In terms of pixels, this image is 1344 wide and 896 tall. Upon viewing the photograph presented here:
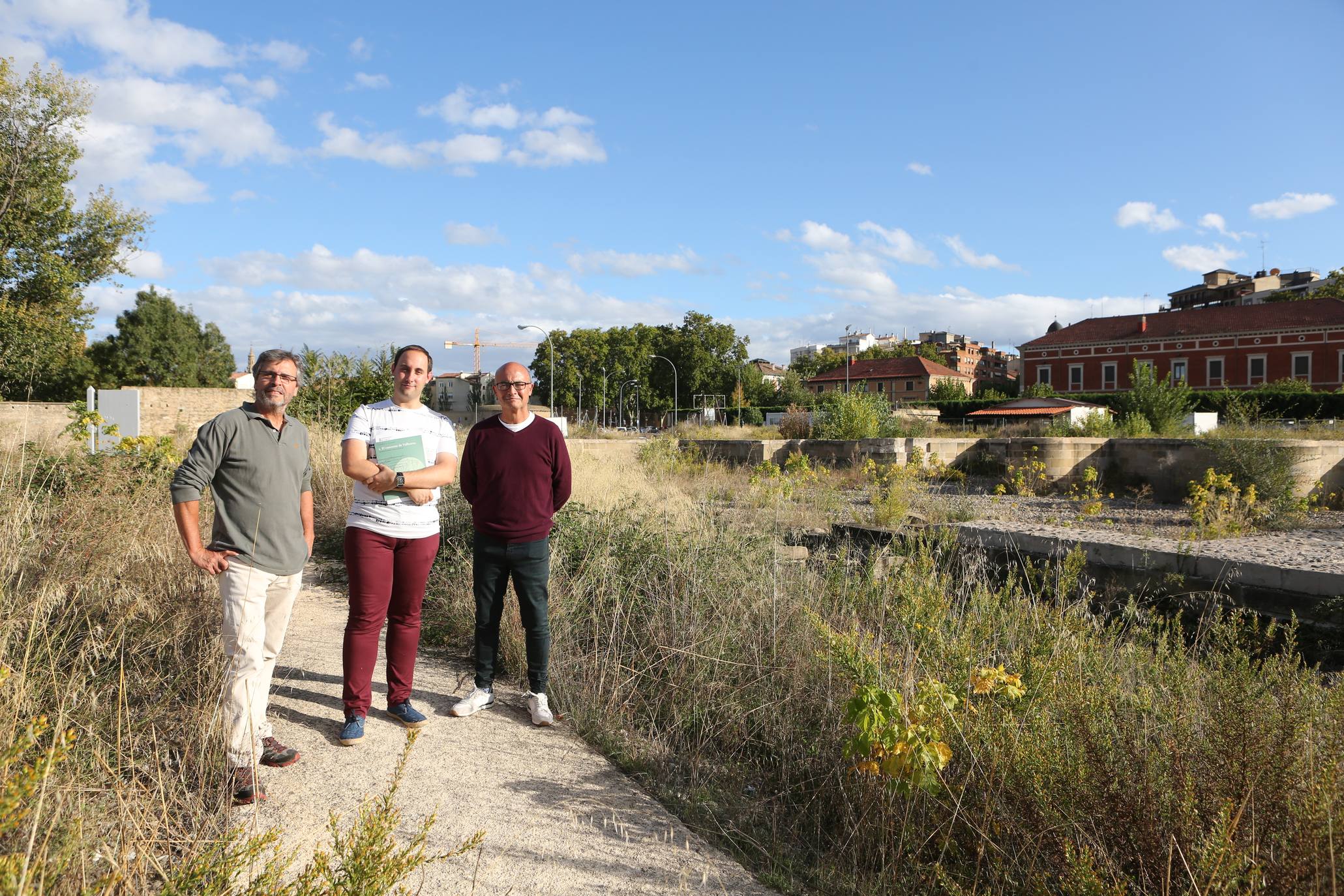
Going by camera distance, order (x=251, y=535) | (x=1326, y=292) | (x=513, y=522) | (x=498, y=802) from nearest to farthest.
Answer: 1. (x=498, y=802)
2. (x=251, y=535)
3. (x=513, y=522)
4. (x=1326, y=292)

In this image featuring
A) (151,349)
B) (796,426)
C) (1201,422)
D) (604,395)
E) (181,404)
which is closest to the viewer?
(1201,422)

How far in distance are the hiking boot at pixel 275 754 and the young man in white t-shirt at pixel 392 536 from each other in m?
0.24

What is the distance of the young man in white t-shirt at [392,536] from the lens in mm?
3431

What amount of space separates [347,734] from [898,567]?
3763 millimetres

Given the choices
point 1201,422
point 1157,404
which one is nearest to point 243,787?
point 1157,404

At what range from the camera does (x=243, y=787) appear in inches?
105

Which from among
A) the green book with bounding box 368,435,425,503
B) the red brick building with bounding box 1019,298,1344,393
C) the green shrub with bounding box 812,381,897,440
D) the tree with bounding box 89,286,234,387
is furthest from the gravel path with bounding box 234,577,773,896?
the tree with bounding box 89,286,234,387

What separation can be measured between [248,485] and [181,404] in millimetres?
25117

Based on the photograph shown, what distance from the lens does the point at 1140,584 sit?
732 centimetres

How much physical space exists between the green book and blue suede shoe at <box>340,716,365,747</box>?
93 cm

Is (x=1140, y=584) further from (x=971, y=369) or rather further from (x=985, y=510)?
(x=971, y=369)

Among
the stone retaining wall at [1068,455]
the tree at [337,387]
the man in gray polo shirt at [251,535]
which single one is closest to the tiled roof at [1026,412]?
the stone retaining wall at [1068,455]

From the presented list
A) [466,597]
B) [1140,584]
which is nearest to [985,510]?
[1140,584]

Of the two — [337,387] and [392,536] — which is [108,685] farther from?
[337,387]
